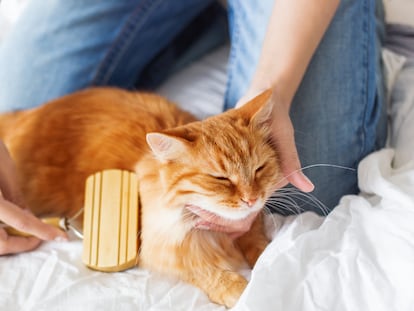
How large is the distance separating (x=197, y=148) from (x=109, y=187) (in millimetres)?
337

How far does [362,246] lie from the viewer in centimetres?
98

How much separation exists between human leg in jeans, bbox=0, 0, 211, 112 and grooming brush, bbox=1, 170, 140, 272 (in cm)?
49

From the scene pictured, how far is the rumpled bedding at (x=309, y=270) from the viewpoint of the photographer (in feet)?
2.98

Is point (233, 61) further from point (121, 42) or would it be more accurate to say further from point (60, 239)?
point (60, 239)

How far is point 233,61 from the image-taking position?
1.42m

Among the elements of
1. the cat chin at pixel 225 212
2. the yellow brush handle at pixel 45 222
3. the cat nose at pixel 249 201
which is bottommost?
the yellow brush handle at pixel 45 222

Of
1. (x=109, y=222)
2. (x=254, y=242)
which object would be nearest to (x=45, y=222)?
(x=109, y=222)

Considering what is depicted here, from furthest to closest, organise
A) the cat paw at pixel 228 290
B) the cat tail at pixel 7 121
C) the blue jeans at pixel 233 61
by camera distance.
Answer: the cat tail at pixel 7 121 → the blue jeans at pixel 233 61 → the cat paw at pixel 228 290

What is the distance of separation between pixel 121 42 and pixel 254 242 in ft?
2.61

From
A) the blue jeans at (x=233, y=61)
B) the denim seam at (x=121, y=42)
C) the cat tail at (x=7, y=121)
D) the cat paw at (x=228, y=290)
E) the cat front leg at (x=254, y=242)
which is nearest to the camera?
the cat paw at (x=228, y=290)

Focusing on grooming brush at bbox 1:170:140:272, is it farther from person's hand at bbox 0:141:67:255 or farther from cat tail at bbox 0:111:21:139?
cat tail at bbox 0:111:21:139

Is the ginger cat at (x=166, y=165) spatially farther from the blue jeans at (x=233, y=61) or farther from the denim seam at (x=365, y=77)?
the denim seam at (x=365, y=77)

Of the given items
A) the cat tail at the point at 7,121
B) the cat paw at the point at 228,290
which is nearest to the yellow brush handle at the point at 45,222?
the cat tail at the point at 7,121

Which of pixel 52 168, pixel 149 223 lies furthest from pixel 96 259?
pixel 52 168
